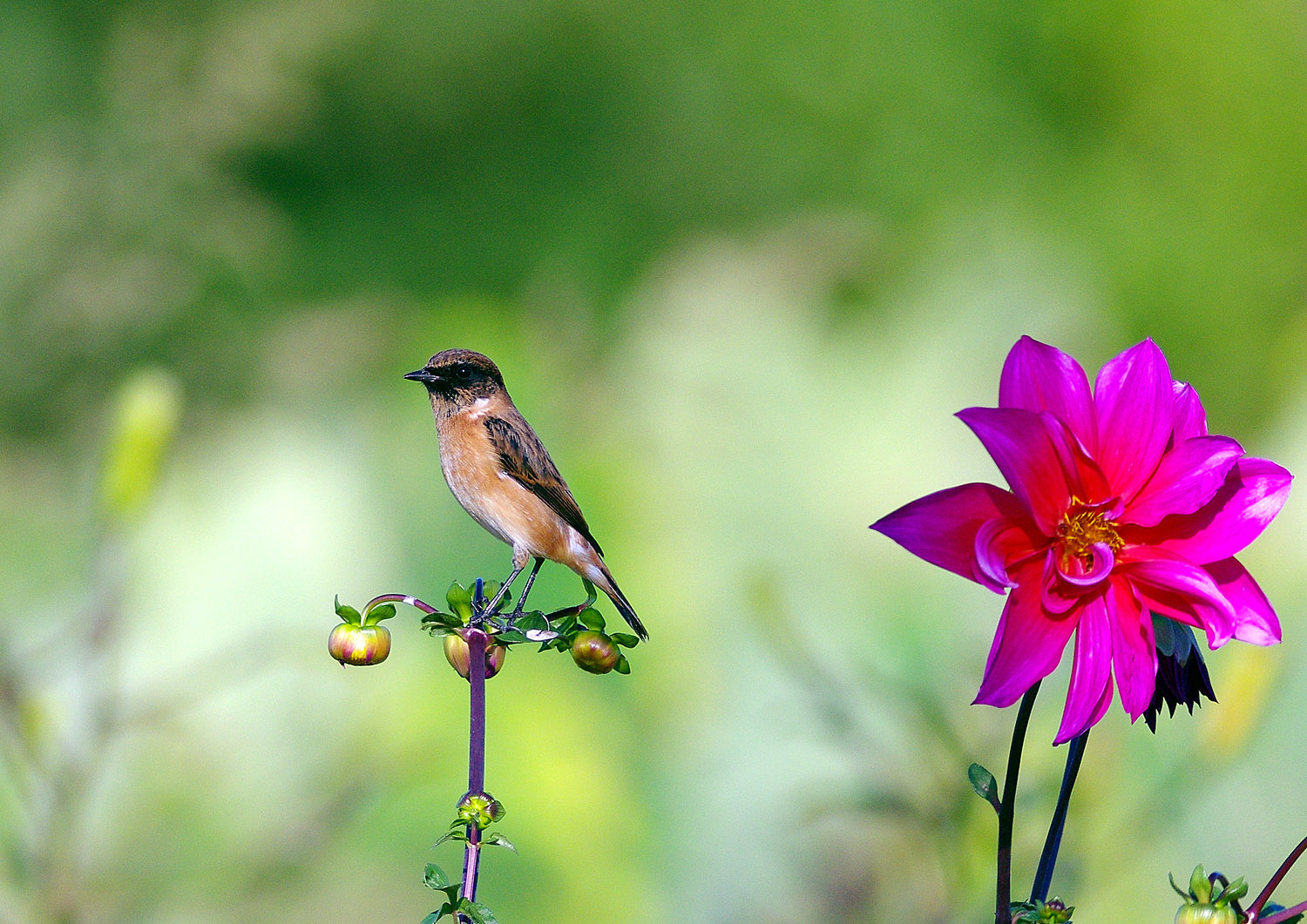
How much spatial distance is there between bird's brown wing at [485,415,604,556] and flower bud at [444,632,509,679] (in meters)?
0.04

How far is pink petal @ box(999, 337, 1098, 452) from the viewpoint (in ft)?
0.54

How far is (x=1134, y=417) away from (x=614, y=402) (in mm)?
471

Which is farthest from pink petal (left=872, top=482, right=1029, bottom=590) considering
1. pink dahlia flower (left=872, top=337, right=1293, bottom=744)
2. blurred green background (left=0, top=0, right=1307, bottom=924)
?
blurred green background (left=0, top=0, right=1307, bottom=924)

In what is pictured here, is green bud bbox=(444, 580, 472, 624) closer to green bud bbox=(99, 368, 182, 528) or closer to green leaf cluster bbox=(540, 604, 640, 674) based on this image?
green leaf cluster bbox=(540, 604, 640, 674)

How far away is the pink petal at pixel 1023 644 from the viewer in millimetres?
148

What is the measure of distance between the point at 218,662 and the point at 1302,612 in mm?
472

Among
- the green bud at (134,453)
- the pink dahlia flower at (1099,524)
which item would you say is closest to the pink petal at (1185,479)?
the pink dahlia flower at (1099,524)

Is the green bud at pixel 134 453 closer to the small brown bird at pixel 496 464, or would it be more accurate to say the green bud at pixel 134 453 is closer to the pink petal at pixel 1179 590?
the small brown bird at pixel 496 464

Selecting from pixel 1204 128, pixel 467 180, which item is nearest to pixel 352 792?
pixel 467 180

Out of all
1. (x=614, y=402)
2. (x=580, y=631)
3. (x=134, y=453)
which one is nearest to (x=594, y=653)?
(x=580, y=631)

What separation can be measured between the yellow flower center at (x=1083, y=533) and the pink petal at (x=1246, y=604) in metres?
0.01

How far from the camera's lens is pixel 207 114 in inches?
28.0

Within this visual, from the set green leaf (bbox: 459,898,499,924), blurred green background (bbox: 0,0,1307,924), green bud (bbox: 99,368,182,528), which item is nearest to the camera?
green leaf (bbox: 459,898,499,924)

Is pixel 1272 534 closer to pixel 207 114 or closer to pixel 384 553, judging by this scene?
pixel 384 553
